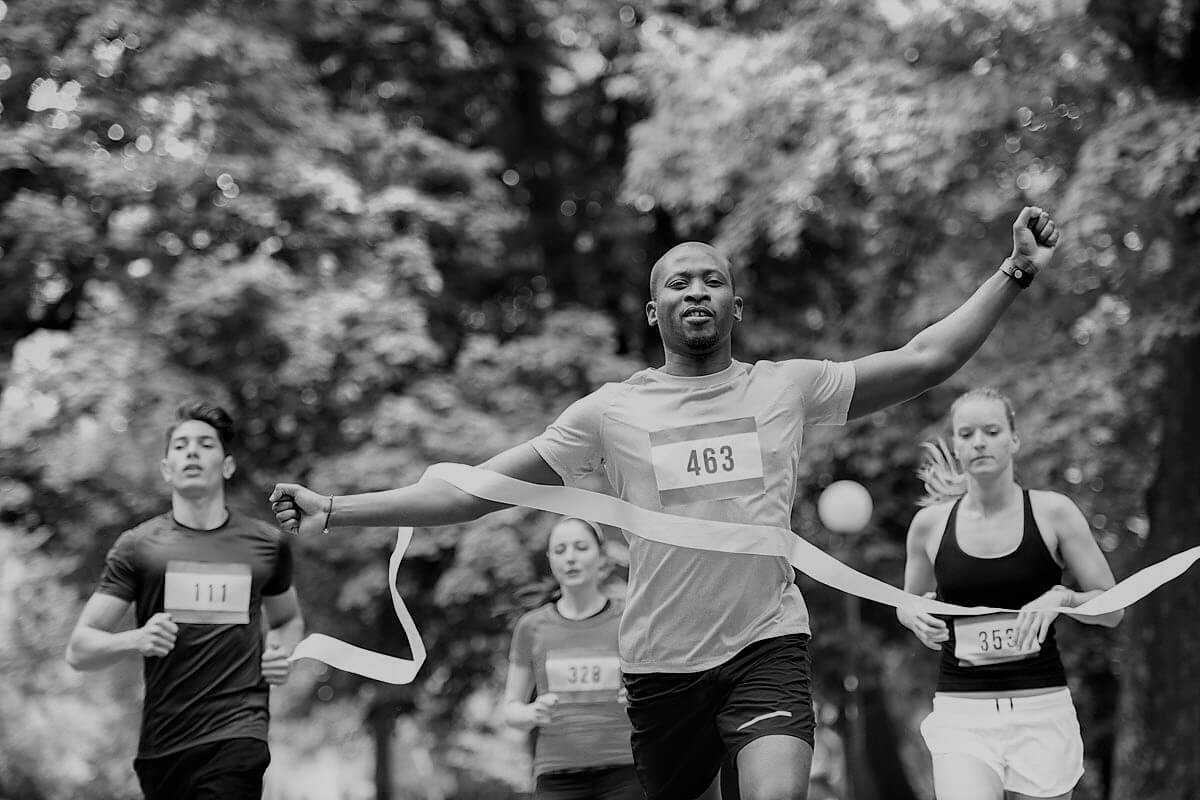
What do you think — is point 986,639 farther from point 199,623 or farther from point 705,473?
point 199,623

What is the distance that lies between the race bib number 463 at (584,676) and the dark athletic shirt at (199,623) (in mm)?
1244

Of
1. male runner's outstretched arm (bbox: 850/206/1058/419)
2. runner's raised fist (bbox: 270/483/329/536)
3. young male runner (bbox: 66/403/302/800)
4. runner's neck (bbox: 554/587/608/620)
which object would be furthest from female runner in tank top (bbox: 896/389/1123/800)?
young male runner (bbox: 66/403/302/800)

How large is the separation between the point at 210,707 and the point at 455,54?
1090cm

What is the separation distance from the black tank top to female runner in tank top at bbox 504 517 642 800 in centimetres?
144

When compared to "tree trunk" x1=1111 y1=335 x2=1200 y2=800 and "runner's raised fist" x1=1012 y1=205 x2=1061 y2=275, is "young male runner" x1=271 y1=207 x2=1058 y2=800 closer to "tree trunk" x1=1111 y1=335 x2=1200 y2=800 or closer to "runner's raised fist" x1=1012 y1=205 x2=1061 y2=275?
"runner's raised fist" x1=1012 y1=205 x2=1061 y2=275

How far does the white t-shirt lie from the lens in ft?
12.4

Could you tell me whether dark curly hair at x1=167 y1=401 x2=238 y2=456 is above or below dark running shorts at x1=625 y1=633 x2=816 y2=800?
above

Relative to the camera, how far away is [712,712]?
12.6 feet

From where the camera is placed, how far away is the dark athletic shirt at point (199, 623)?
5188 millimetres

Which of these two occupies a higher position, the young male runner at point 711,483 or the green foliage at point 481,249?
the green foliage at point 481,249

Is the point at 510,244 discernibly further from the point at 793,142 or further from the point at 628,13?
the point at 793,142

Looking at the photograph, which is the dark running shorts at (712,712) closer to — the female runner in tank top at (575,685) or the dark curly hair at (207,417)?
the female runner in tank top at (575,685)

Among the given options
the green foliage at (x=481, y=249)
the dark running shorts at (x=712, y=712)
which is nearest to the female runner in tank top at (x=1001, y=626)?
the dark running shorts at (x=712, y=712)

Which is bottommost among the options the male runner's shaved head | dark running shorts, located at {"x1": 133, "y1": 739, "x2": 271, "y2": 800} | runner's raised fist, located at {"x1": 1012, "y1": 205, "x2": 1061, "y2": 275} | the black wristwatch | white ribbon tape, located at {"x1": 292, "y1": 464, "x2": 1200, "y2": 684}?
dark running shorts, located at {"x1": 133, "y1": 739, "x2": 271, "y2": 800}
